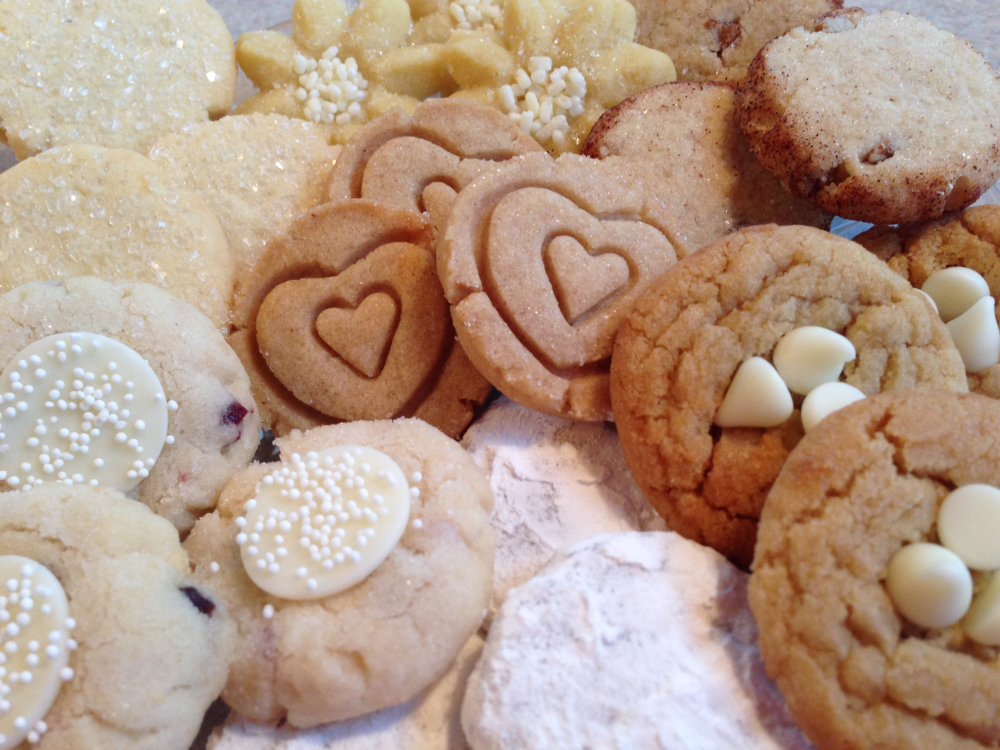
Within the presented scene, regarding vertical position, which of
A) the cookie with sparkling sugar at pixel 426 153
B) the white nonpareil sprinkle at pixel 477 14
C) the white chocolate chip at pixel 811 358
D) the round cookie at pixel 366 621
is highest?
the white nonpareil sprinkle at pixel 477 14

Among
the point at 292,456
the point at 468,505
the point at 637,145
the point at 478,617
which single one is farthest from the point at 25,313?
the point at 637,145

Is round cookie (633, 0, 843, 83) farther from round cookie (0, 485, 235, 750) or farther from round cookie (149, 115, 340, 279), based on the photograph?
round cookie (0, 485, 235, 750)

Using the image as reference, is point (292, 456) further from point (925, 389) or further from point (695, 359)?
point (925, 389)

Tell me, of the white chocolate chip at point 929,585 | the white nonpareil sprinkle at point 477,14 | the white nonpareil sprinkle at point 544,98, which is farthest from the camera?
the white nonpareil sprinkle at point 477,14

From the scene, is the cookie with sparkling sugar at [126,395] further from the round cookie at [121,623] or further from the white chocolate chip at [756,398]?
the white chocolate chip at [756,398]

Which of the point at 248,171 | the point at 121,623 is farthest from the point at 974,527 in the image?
the point at 248,171

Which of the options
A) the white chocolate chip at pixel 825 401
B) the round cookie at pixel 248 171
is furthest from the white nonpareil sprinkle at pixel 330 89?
the white chocolate chip at pixel 825 401

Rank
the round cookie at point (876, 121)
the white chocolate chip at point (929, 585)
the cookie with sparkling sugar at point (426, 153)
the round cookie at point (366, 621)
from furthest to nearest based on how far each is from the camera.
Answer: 1. the cookie with sparkling sugar at point (426, 153)
2. the round cookie at point (876, 121)
3. the round cookie at point (366, 621)
4. the white chocolate chip at point (929, 585)
